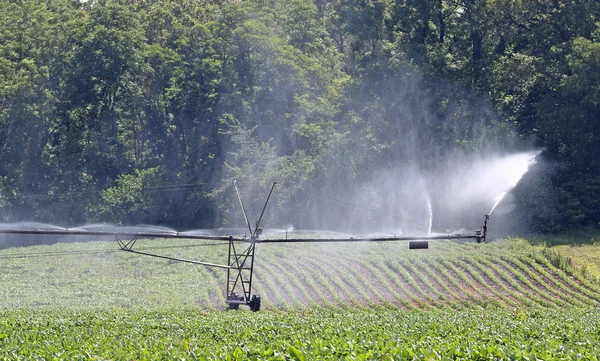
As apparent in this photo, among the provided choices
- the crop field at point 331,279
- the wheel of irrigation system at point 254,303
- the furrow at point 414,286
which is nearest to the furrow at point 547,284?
the crop field at point 331,279

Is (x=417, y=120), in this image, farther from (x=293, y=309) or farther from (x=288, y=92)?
(x=293, y=309)

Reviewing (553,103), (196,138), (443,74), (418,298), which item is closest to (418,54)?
(443,74)

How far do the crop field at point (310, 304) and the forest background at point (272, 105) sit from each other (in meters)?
9.57

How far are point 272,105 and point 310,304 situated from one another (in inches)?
1571

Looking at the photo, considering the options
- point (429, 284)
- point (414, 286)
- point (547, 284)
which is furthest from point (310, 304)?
point (547, 284)

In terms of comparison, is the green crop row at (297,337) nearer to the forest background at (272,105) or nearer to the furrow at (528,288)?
the furrow at (528,288)

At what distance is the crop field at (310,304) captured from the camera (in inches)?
685

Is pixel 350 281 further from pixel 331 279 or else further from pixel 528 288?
pixel 528 288

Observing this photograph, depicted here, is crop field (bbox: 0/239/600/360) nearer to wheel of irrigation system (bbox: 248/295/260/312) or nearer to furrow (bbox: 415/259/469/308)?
furrow (bbox: 415/259/469/308)

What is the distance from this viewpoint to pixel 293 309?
127 feet

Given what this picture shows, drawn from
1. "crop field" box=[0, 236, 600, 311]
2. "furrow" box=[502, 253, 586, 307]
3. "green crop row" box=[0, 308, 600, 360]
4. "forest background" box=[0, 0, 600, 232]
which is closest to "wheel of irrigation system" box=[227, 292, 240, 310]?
"crop field" box=[0, 236, 600, 311]

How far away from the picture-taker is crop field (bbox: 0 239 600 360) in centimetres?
1741

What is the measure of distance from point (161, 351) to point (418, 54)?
5439 cm

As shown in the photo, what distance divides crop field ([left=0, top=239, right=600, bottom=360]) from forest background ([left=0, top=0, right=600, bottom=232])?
957 cm
